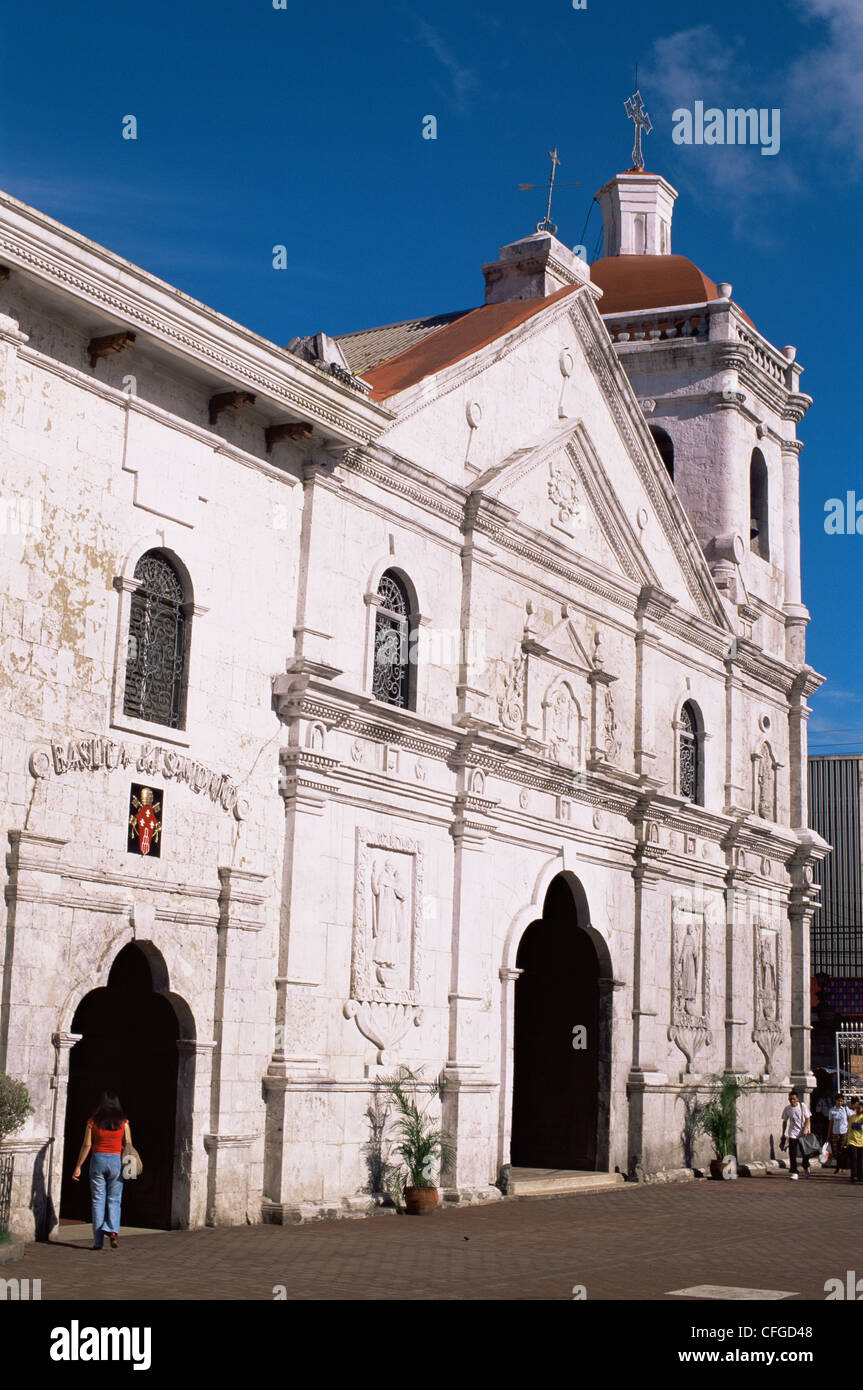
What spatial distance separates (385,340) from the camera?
2889 centimetres

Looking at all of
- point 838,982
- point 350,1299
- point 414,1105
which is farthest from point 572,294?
point 838,982

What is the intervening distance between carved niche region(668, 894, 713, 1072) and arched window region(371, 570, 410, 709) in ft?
26.5

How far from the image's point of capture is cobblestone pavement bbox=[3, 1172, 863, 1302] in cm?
1331

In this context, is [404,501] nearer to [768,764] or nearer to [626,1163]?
[626,1163]

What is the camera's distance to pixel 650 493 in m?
28.1

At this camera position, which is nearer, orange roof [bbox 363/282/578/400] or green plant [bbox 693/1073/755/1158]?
orange roof [bbox 363/282/578/400]

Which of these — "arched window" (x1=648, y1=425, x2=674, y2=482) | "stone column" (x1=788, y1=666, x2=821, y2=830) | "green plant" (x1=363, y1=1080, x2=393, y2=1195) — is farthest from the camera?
"stone column" (x1=788, y1=666, x2=821, y2=830)

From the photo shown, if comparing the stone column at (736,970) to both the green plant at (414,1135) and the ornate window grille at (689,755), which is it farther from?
the green plant at (414,1135)

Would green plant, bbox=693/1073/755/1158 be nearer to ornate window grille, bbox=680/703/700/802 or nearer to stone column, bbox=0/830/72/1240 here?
ornate window grille, bbox=680/703/700/802

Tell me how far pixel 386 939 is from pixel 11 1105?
691 centimetres

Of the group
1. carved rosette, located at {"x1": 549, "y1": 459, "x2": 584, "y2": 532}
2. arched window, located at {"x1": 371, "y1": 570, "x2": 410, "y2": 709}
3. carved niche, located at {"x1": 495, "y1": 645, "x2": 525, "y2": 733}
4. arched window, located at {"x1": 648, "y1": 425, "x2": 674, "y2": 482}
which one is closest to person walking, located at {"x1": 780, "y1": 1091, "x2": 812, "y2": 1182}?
carved niche, located at {"x1": 495, "y1": 645, "x2": 525, "y2": 733}

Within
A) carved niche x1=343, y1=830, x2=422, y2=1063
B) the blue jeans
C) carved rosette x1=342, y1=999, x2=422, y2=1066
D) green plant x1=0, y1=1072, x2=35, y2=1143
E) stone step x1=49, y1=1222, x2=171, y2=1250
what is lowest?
stone step x1=49, y1=1222, x2=171, y2=1250

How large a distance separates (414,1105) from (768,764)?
14148mm

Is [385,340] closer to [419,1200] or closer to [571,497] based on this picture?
[571,497]
